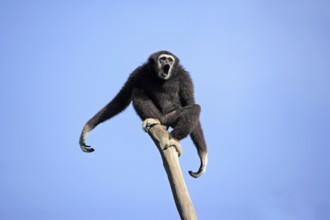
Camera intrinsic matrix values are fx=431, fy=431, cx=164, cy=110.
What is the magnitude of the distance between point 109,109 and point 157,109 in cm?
159

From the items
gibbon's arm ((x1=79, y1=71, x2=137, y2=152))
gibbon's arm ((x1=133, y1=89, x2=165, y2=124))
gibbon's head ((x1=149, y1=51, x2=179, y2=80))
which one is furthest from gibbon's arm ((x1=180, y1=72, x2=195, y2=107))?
gibbon's arm ((x1=79, y1=71, x2=137, y2=152))

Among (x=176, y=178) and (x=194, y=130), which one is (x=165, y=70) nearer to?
(x=194, y=130)

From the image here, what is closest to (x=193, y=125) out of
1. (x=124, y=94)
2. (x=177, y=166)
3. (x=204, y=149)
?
(x=204, y=149)

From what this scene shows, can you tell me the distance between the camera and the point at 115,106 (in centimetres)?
1085

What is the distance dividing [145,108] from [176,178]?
250 centimetres

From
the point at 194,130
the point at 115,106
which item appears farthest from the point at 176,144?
the point at 115,106

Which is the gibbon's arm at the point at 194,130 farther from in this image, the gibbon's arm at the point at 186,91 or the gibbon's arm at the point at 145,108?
the gibbon's arm at the point at 145,108

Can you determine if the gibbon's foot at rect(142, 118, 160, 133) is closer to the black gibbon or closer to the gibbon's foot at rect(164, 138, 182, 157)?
the black gibbon

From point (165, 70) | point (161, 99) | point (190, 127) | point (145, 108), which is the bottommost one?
point (190, 127)

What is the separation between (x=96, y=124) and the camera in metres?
10.8

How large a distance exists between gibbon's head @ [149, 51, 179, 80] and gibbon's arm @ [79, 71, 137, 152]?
2.11 feet

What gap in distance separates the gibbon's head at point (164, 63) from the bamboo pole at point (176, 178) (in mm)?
2290

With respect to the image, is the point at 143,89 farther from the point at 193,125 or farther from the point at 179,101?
the point at 193,125

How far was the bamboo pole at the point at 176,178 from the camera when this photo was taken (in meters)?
7.19
